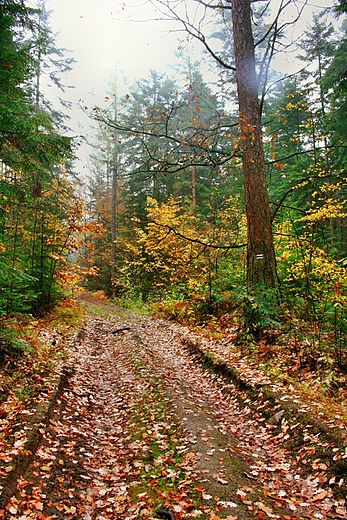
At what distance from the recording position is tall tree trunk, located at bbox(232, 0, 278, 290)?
730 centimetres

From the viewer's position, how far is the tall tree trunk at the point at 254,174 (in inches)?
287

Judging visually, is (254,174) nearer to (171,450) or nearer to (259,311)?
(259,311)

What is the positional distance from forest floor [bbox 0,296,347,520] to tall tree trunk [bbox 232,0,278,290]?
213 cm

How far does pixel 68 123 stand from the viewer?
69.7 feet

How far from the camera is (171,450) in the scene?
4.29 meters

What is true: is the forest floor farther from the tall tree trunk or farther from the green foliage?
the tall tree trunk

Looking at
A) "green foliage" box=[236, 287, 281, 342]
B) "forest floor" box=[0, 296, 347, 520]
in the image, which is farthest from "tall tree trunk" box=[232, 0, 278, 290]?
"forest floor" box=[0, 296, 347, 520]

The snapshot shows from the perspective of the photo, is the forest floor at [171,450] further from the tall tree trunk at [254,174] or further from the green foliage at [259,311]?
the tall tree trunk at [254,174]

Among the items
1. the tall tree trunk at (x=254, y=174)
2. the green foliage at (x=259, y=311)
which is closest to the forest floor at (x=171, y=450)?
the green foliage at (x=259, y=311)

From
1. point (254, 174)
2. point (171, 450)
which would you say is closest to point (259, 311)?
point (254, 174)

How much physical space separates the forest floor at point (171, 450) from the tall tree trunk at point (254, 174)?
213 cm

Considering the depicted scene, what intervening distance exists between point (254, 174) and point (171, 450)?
565 centimetres

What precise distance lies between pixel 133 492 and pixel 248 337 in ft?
14.4

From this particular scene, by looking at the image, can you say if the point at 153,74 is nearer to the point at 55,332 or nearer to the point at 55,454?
the point at 55,332
